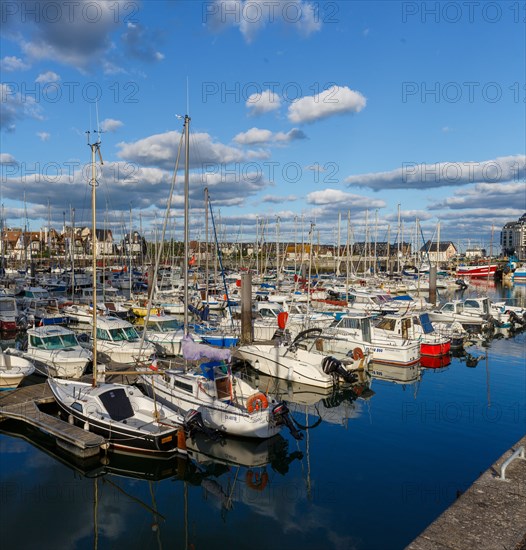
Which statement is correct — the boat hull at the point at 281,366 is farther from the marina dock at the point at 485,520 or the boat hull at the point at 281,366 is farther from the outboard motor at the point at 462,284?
the outboard motor at the point at 462,284

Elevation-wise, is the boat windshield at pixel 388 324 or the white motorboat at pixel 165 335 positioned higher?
the boat windshield at pixel 388 324

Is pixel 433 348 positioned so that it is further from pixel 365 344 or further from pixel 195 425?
pixel 195 425

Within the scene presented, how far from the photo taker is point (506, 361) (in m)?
29.5

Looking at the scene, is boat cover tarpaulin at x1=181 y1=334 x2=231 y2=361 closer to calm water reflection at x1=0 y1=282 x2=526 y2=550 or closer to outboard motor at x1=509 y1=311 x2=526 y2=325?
calm water reflection at x1=0 y1=282 x2=526 y2=550

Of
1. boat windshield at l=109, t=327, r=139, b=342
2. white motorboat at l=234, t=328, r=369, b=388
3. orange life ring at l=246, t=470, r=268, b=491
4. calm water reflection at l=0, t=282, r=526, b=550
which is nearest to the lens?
calm water reflection at l=0, t=282, r=526, b=550

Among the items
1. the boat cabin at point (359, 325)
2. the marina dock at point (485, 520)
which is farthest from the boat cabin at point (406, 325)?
the marina dock at point (485, 520)

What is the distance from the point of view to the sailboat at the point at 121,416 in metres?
15.2

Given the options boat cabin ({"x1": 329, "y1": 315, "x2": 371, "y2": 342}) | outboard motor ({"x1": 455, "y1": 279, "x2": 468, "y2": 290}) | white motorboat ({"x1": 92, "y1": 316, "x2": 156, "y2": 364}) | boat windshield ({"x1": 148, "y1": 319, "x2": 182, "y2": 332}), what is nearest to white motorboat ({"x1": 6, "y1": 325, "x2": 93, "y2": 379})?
white motorboat ({"x1": 92, "y1": 316, "x2": 156, "y2": 364})

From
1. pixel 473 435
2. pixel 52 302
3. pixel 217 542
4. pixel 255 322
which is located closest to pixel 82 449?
pixel 217 542

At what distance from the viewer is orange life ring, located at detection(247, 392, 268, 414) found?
1672cm

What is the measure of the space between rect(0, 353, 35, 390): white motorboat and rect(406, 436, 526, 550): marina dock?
1772 cm

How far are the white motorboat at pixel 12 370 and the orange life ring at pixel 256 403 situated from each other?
10.4 metres

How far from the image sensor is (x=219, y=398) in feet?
58.6

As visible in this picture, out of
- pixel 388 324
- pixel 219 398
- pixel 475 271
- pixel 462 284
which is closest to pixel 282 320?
pixel 388 324
